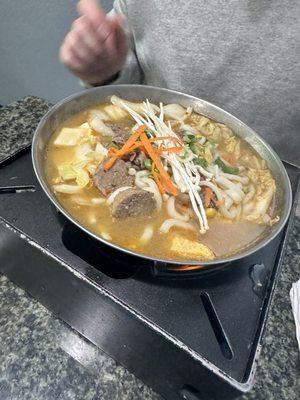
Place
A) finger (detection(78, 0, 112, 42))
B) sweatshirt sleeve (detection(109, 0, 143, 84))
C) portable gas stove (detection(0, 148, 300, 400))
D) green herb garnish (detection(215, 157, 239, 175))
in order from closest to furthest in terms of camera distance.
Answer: portable gas stove (detection(0, 148, 300, 400))
finger (detection(78, 0, 112, 42))
green herb garnish (detection(215, 157, 239, 175))
sweatshirt sleeve (detection(109, 0, 143, 84))

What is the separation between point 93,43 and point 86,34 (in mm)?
47

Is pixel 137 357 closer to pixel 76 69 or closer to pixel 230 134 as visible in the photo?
pixel 230 134

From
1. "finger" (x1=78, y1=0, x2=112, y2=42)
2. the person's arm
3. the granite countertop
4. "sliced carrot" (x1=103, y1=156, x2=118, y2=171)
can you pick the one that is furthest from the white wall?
the granite countertop

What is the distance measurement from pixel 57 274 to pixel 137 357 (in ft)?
1.26

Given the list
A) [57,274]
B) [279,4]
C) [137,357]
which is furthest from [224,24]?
[137,357]

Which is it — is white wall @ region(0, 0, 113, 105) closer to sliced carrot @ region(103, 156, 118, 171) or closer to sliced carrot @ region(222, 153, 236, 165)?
sliced carrot @ region(222, 153, 236, 165)

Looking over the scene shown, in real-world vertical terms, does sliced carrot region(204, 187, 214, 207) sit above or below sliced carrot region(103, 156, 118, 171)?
below

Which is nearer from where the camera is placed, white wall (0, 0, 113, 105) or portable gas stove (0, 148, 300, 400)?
portable gas stove (0, 148, 300, 400)

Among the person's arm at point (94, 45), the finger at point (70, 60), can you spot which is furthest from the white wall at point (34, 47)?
the finger at point (70, 60)

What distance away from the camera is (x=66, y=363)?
4.53 ft

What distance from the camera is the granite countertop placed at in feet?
4.33

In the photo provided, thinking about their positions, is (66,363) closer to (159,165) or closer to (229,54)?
(159,165)

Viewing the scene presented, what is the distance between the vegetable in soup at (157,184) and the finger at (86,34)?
0.25 metres

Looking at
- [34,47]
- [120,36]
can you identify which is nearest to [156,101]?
[120,36]
